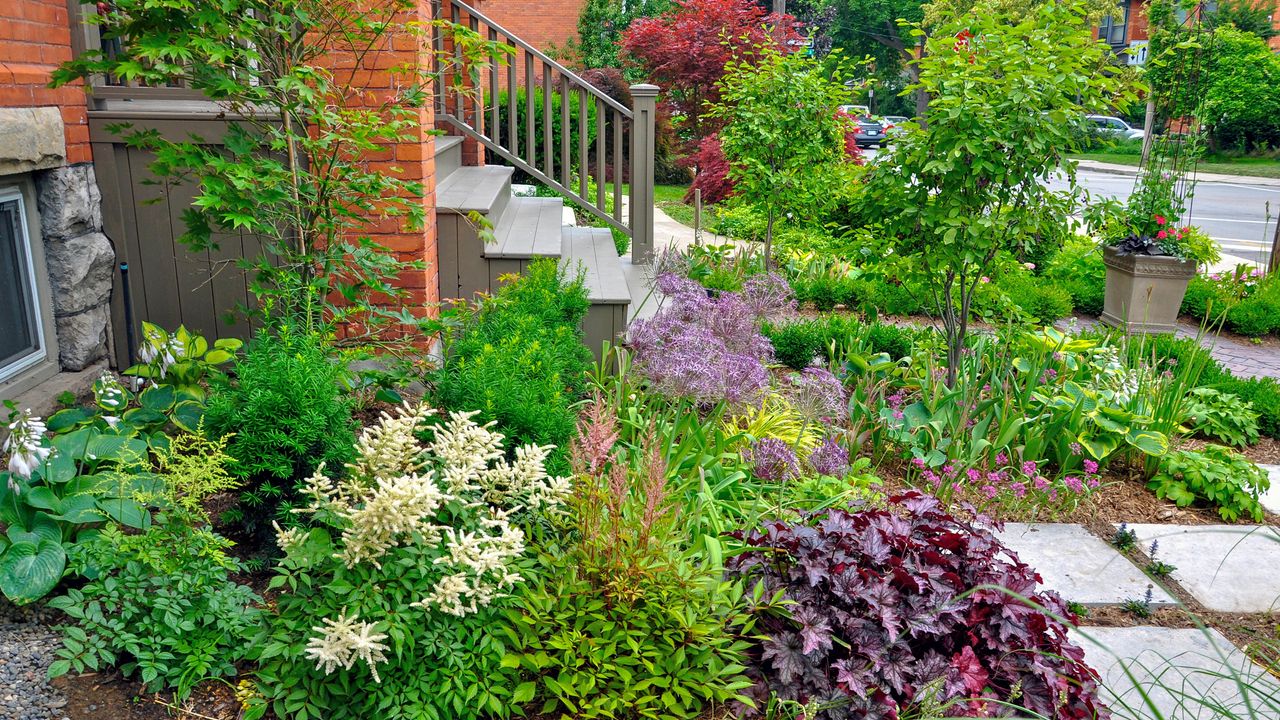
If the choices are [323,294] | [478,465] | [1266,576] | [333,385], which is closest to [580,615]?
[478,465]

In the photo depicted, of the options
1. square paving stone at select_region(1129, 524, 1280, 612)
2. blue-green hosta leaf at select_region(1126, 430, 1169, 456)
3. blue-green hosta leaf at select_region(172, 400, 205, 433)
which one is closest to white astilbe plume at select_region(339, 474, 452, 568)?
blue-green hosta leaf at select_region(172, 400, 205, 433)

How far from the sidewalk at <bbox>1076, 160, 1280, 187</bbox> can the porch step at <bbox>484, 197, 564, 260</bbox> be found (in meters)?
18.5

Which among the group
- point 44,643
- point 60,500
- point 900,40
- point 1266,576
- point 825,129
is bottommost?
point 1266,576

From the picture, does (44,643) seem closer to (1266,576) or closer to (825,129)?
(1266,576)

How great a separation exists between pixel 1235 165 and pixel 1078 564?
28.2 metres

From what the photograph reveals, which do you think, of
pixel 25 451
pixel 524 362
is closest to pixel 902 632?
pixel 524 362

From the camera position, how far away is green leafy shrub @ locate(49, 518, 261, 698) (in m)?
2.16

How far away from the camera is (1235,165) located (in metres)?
26.2

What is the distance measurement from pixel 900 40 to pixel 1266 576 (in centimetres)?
4691

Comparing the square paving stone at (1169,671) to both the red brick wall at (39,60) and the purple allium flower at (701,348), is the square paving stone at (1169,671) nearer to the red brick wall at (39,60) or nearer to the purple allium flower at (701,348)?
the purple allium flower at (701,348)

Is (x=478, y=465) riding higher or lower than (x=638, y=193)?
lower

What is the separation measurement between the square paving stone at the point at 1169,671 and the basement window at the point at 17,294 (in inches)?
153

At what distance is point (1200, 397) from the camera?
4.89 m

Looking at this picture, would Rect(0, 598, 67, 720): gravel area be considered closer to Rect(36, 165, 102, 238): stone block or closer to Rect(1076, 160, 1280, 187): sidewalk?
Rect(36, 165, 102, 238): stone block
